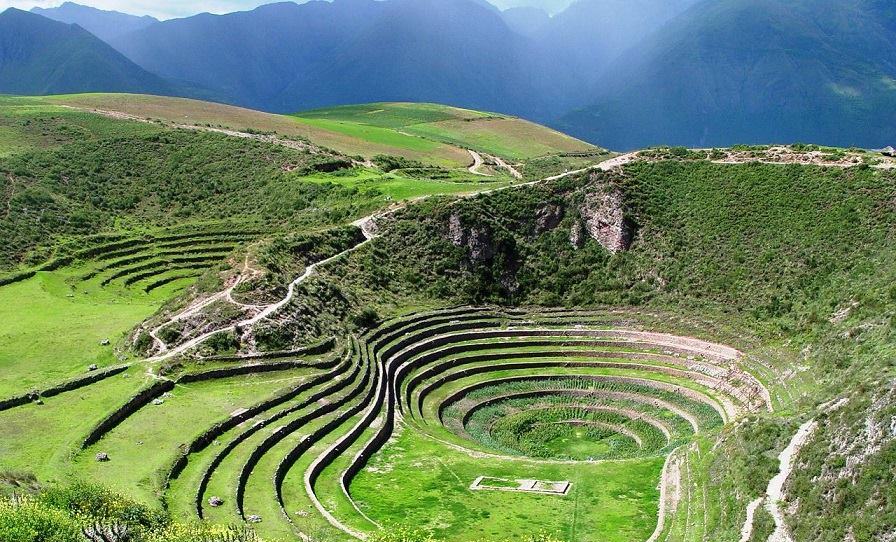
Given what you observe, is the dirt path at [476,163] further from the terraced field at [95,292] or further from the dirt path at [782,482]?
the dirt path at [782,482]

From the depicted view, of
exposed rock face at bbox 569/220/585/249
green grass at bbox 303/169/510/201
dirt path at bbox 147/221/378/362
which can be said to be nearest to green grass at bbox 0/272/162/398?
dirt path at bbox 147/221/378/362

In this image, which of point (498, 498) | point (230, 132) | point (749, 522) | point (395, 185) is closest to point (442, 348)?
point (498, 498)

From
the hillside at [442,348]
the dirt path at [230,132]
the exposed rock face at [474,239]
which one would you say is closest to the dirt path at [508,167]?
the dirt path at [230,132]

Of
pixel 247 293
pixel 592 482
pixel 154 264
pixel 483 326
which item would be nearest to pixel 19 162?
pixel 154 264

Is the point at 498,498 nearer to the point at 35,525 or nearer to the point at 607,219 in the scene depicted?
the point at 35,525

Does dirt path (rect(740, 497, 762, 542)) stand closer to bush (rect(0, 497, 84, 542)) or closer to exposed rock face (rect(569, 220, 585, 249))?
bush (rect(0, 497, 84, 542))

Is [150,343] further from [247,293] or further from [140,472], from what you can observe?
[140,472]

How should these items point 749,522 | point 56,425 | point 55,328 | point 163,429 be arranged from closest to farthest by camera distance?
point 749,522 → point 56,425 → point 163,429 → point 55,328
